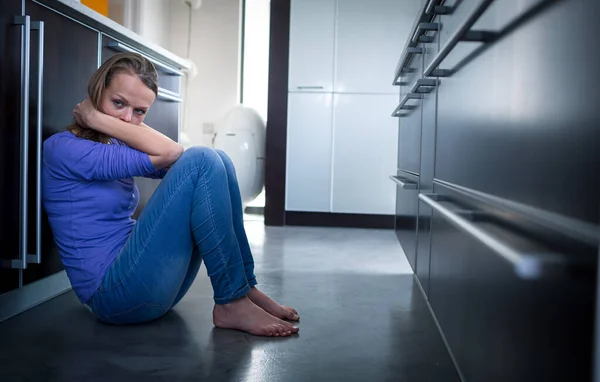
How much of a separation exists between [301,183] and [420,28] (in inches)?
105

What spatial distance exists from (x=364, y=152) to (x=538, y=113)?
355cm

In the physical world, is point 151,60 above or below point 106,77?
above

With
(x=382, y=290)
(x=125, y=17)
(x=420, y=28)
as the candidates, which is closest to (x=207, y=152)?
(x=420, y=28)

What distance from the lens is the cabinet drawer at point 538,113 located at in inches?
25.0

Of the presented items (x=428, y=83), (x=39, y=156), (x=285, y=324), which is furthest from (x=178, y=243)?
(x=428, y=83)

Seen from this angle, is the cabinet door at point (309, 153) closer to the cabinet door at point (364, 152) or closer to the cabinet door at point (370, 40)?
the cabinet door at point (364, 152)

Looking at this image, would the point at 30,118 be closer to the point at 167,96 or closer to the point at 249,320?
the point at 249,320

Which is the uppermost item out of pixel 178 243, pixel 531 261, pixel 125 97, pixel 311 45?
pixel 311 45

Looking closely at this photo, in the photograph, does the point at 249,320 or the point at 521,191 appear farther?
the point at 249,320

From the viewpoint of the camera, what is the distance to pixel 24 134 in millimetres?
1671

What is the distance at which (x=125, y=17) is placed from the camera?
15.9ft

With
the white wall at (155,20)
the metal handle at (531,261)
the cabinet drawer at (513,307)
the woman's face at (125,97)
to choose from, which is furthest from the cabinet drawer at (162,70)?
the white wall at (155,20)

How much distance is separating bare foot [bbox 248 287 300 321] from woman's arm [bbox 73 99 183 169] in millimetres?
460

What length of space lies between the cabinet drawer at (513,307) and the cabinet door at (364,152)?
9.40 ft
